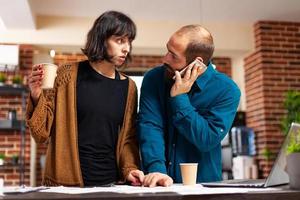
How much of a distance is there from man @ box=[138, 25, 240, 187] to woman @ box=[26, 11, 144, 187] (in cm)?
9

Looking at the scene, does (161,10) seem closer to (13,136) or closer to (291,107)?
(291,107)

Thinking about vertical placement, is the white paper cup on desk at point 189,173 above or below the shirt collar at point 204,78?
below

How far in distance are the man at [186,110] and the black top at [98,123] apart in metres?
0.10

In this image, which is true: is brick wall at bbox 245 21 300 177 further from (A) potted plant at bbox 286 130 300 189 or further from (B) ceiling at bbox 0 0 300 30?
(A) potted plant at bbox 286 130 300 189

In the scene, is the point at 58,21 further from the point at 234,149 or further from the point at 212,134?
the point at 212,134

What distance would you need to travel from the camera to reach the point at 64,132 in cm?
155

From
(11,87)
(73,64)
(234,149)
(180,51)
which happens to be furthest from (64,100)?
(234,149)

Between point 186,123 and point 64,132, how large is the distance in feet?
1.47

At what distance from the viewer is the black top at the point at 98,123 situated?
1540mm

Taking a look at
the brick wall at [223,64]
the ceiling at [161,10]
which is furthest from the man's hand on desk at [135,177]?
the brick wall at [223,64]

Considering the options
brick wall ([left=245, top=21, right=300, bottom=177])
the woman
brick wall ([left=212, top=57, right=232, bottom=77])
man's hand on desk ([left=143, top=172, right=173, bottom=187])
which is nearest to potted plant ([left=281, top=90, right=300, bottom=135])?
brick wall ([left=245, top=21, right=300, bottom=177])

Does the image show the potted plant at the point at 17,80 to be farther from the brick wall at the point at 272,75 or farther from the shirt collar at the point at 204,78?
the shirt collar at the point at 204,78

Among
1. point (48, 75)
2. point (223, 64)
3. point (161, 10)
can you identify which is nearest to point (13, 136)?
point (161, 10)

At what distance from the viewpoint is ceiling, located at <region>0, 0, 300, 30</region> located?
5.21 m
